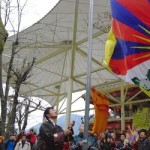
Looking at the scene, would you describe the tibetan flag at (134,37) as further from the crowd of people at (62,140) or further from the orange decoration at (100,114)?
the orange decoration at (100,114)

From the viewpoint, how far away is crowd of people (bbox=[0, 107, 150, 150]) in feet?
17.0

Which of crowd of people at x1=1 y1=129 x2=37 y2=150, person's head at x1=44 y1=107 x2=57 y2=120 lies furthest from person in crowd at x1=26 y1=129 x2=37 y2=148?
person's head at x1=44 y1=107 x2=57 y2=120

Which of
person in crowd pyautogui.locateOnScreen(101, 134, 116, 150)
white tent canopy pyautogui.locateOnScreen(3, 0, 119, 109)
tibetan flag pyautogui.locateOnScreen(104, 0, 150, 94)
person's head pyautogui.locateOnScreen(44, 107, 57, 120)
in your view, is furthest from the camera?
white tent canopy pyautogui.locateOnScreen(3, 0, 119, 109)

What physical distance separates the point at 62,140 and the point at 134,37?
8.94 feet

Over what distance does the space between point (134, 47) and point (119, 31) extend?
49 centimetres

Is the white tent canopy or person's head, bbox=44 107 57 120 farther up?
the white tent canopy

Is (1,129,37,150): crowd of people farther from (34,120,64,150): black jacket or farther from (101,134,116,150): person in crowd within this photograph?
(34,120,64,150): black jacket

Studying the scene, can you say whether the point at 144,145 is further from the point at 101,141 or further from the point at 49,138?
the point at 49,138

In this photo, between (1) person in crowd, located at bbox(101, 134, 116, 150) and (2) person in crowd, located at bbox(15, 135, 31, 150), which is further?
(2) person in crowd, located at bbox(15, 135, 31, 150)

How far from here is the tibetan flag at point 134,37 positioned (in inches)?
269

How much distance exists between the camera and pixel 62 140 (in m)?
5.19

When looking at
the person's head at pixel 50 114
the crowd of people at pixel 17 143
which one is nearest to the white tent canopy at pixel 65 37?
the crowd of people at pixel 17 143

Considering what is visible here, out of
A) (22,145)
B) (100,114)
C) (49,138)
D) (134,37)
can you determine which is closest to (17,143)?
(22,145)

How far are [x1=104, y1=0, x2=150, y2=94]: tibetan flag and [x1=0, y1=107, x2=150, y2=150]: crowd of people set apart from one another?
5.41ft
